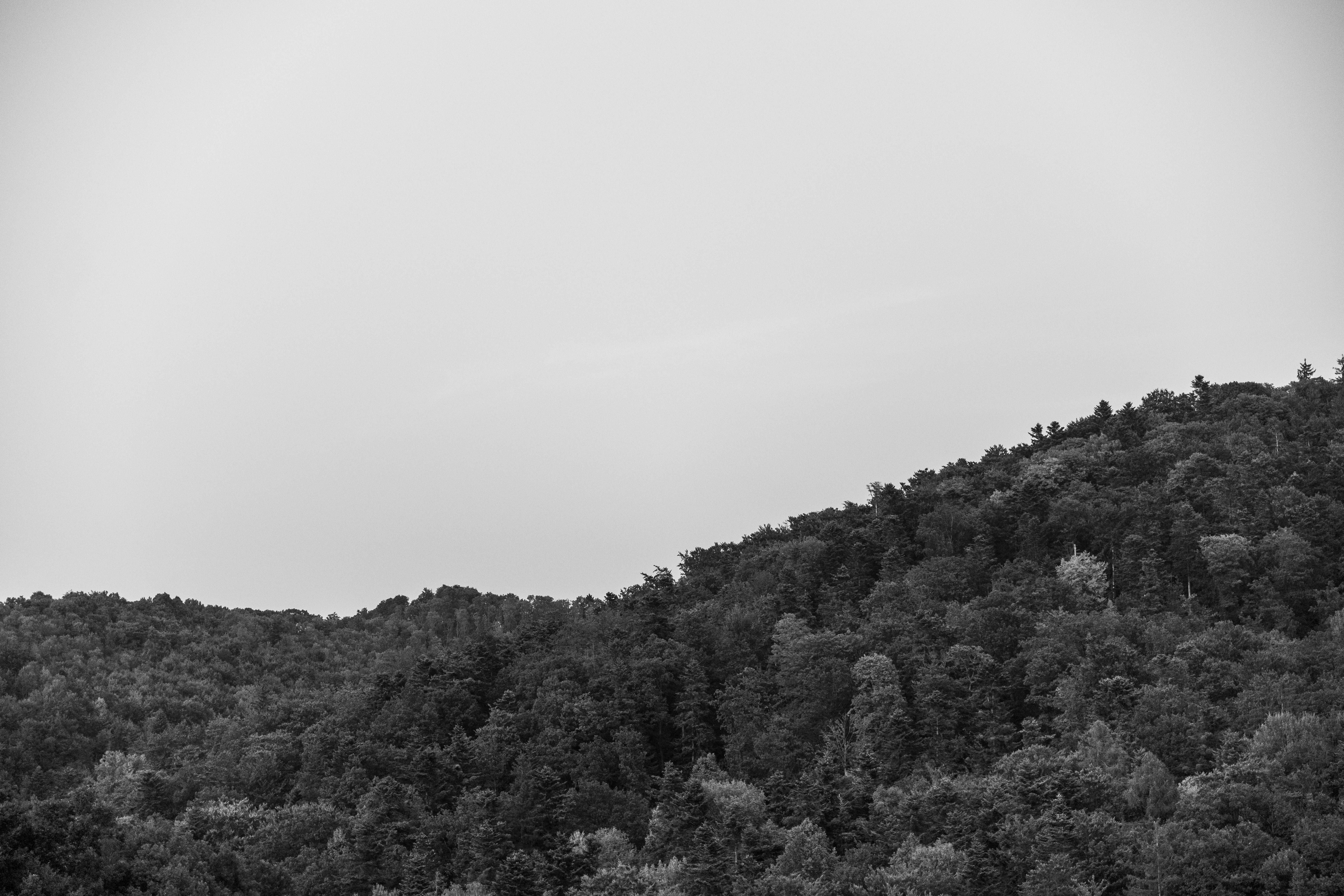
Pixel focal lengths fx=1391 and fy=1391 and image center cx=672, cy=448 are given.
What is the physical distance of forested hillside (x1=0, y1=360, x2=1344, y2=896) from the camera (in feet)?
186

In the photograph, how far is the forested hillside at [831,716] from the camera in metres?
56.6

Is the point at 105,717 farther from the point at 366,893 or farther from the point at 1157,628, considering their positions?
the point at 1157,628

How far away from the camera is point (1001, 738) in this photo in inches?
2692

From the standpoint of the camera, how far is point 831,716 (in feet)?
252

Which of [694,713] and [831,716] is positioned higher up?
[694,713]

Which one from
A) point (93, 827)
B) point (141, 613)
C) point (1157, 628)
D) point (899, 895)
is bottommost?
point (899, 895)

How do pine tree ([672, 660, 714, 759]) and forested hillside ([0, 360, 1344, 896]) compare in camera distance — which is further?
pine tree ([672, 660, 714, 759])

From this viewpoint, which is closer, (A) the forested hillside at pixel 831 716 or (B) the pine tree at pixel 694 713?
(A) the forested hillside at pixel 831 716

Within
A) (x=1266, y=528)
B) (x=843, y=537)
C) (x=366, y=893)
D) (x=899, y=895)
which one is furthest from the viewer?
(x=843, y=537)

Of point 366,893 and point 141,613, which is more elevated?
point 141,613

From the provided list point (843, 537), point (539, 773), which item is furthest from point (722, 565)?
point (539, 773)

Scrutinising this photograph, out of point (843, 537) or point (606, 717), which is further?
point (843, 537)

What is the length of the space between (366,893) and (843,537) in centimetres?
4286

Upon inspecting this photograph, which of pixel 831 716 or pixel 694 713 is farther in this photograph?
pixel 694 713
